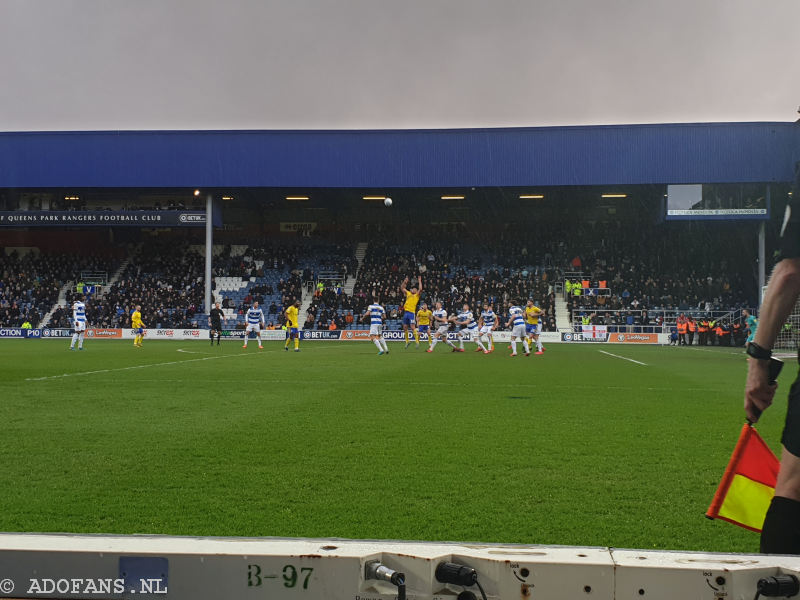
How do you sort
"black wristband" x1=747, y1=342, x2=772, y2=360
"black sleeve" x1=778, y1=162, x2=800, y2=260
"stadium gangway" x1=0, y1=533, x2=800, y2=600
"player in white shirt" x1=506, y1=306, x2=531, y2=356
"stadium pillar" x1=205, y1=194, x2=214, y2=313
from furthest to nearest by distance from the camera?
"stadium pillar" x1=205, y1=194, x2=214, y2=313
"player in white shirt" x1=506, y1=306, x2=531, y2=356
"black wristband" x1=747, y1=342, x2=772, y2=360
"black sleeve" x1=778, y1=162, x2=800, y2=260
"stadium gangway" x1=0, y1=533, x2=800, y2=600

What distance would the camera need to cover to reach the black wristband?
277 cm

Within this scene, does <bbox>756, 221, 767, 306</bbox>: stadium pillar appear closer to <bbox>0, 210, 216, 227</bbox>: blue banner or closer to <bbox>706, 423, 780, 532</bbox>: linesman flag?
<bbox>0, 210, 216, 227</bbox>: blue banner

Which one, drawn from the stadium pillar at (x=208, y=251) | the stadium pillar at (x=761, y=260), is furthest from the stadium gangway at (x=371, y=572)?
the stadium pillar at (x=208, y=251)

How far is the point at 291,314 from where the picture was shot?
26.3 meters

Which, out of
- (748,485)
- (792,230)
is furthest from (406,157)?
(748,485)

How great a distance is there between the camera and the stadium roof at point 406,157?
38625 mm

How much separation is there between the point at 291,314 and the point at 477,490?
21.5 metres

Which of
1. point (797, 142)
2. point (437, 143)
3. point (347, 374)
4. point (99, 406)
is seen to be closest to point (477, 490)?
point (99, 406)

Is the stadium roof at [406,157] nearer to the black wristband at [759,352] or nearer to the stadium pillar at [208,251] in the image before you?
the stadium pillar at [208,251]

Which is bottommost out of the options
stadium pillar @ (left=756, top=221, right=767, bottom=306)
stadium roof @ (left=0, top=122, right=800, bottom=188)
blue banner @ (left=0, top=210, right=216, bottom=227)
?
stadium pillar @ (left=756, top=221, right=767, bottom=306)

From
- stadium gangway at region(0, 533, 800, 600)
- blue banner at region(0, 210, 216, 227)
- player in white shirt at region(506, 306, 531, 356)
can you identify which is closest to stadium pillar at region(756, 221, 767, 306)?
player in white shirt at region(506, 306, 531, 356)

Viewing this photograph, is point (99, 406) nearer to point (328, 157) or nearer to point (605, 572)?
point (605, 572)

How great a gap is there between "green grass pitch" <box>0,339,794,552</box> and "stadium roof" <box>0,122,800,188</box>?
28276mm

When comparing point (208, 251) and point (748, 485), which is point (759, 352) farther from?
point (208, 251)
